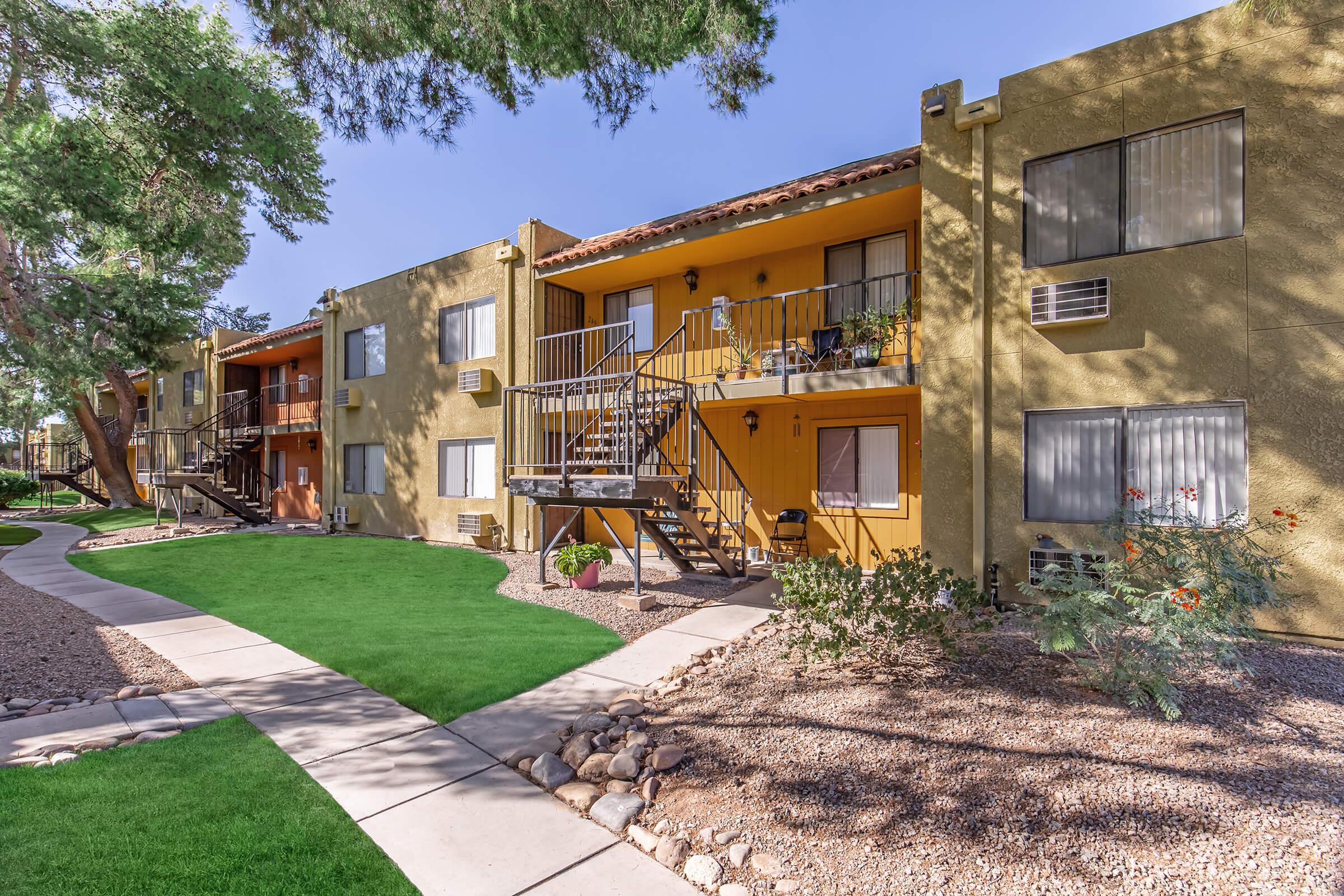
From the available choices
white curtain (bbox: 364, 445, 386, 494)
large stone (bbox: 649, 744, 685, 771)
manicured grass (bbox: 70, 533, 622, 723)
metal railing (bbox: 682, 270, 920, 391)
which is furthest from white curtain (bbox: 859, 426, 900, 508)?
white curtain (bbox: 364, 445, 386, 494)

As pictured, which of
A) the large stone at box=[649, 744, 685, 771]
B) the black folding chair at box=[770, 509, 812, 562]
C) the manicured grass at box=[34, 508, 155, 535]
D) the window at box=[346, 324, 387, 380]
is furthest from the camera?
A: the manicured grass at box=[34, 508, 155, 535]

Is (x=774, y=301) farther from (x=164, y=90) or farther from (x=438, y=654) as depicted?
(x=164, y=90)

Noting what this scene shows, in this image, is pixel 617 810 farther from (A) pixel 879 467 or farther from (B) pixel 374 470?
(B) pixel 374 470

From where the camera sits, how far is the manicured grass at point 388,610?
5316 millimetres

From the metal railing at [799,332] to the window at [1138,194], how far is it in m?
1.59

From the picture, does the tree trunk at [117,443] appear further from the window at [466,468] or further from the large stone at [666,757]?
the large stone at [666,757]

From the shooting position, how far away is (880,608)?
5137 millimetres

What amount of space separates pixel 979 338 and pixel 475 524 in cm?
999

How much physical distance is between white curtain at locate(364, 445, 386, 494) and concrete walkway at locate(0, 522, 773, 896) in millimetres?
8905

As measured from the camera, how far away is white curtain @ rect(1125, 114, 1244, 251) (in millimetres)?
6281

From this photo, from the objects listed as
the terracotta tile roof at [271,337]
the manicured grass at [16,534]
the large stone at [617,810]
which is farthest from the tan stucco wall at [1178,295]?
the manicured grass at [16,534]

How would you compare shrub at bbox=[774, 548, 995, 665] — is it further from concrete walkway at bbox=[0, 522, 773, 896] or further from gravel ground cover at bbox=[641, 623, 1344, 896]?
concrete walkway at bbox=[0, 522, 773, 896]

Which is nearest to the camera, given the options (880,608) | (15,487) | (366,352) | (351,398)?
(880,608)

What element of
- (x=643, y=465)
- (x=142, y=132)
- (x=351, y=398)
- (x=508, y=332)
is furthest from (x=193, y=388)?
(x=643, y=465)
